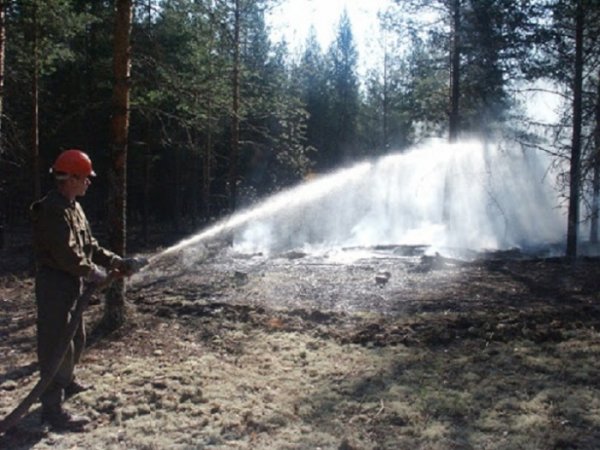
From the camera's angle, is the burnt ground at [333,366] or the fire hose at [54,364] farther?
the burnt ground at [333,366]

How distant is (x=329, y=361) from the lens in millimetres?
6230

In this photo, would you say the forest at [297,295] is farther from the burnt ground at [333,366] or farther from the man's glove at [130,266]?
the man's glove at [130,266]

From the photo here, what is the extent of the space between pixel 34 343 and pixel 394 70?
3699 cm

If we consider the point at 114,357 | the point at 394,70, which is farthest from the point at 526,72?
the point at 394,70

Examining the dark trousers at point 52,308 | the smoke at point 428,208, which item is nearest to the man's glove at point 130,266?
the dark trousers at point 52,308

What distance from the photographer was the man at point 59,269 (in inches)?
A: 164

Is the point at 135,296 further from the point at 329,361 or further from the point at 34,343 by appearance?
the point at 329,361

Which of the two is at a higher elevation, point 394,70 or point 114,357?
point 394,70

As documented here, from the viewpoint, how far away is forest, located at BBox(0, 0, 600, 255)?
8.00 metres

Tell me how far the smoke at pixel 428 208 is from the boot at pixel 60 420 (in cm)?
1258

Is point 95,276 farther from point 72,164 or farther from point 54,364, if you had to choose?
point 72,164

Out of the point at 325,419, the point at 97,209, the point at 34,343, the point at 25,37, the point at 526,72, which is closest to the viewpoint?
the point at 325,419

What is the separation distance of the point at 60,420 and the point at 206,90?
4.86 metres

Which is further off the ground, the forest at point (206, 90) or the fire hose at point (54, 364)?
the forest at point (206, 90)
